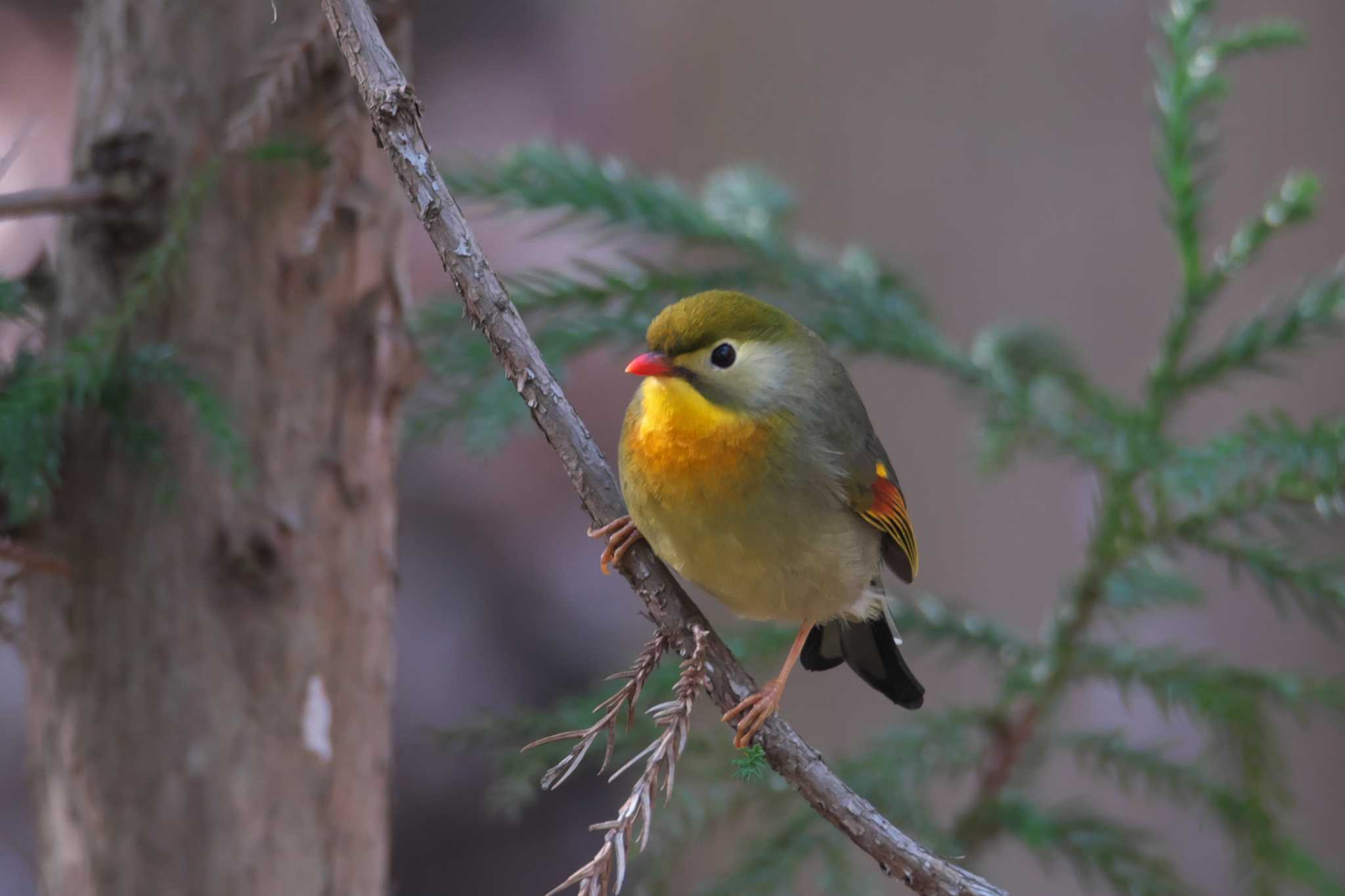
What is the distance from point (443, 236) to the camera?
1452 mm

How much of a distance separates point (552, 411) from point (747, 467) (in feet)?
1.51

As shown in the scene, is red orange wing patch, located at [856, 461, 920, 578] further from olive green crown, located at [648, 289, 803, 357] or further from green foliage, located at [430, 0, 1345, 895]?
green foliage, located at [430, 0, 1345, 895]

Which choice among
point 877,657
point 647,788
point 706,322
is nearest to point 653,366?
point 706,322

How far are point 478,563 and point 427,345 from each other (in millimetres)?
1793

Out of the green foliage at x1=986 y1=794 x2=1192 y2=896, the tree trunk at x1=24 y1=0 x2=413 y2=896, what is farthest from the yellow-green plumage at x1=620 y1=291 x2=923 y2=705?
the green foliage at x1=986 y1=794 x2=1192 y2=896

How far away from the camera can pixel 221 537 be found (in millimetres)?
2182

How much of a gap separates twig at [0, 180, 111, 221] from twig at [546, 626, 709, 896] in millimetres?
1412

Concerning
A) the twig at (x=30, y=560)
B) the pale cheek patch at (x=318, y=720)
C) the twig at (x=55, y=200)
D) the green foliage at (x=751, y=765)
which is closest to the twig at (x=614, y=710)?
the green foliage at (x=751, y=765)

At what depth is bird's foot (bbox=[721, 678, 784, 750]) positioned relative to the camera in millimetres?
1608

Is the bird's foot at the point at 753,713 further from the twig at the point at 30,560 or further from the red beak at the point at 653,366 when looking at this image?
the twig at the point at 30,560

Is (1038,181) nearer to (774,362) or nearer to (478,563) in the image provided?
(478,563)

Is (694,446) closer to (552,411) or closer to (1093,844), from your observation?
(552,411)

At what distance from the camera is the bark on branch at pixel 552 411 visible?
1398 millimetres

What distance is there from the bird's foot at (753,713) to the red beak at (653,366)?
0.55 m
